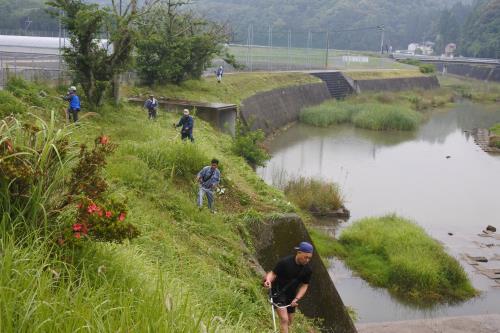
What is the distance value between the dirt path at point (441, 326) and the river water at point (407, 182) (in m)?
0.65

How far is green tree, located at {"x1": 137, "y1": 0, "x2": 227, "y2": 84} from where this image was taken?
26938 mm

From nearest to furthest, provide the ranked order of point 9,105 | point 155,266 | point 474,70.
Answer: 1. point 155,266
2. point 9,105
3. point 474,70

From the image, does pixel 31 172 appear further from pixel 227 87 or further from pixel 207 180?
pixel 227 87

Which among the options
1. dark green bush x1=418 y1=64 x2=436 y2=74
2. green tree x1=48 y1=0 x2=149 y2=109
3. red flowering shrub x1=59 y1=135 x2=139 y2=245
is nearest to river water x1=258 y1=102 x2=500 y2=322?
green tree x1=48 y1=0 x2=149 y2=109

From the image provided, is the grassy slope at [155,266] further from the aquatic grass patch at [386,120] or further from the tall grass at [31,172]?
the aquatic grass patch at [386,120]

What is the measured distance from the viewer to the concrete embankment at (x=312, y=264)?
1000 cm

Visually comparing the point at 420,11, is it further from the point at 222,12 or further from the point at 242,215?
the point at 242,215

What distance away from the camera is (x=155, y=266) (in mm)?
6531

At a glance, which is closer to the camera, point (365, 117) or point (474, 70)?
point (365, 117)

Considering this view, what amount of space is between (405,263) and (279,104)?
2607 centimetres

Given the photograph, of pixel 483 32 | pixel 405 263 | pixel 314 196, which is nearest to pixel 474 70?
pixel 483 32

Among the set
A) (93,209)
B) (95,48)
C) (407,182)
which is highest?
(95,48)

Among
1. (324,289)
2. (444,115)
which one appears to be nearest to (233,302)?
(324,289)

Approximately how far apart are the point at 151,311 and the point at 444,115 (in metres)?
46.9
